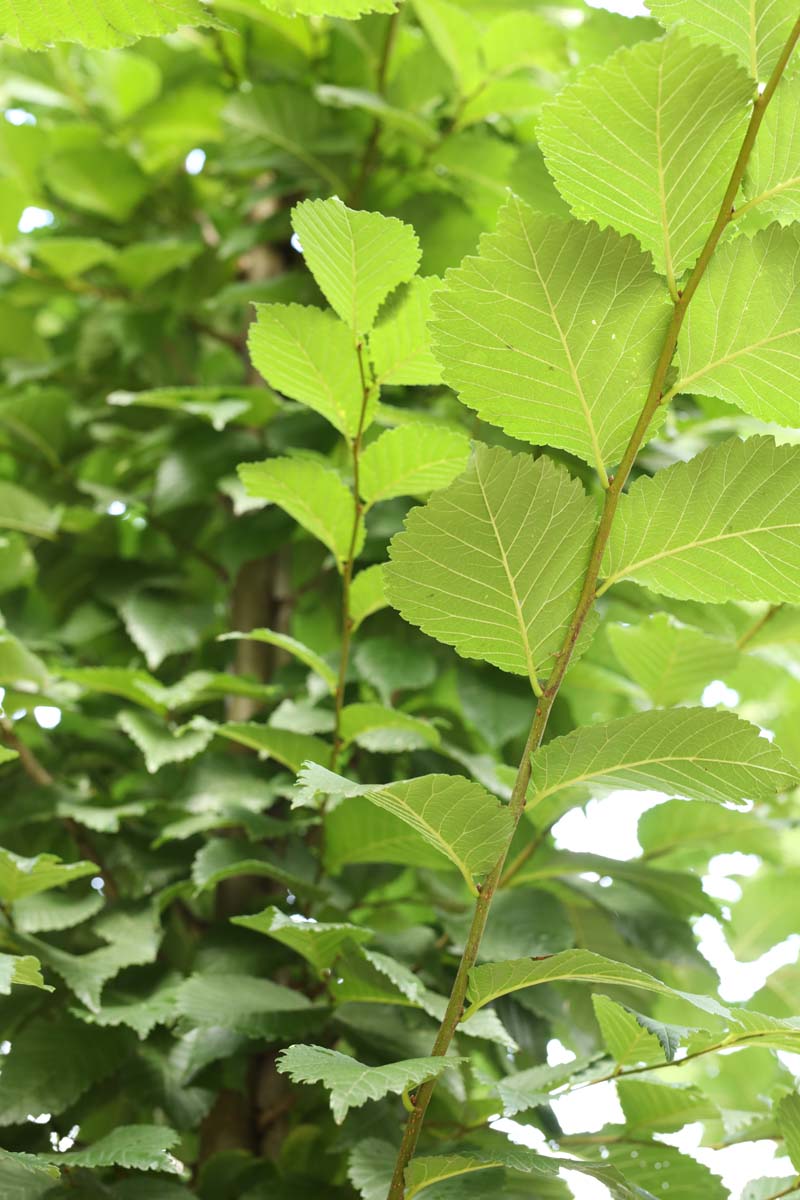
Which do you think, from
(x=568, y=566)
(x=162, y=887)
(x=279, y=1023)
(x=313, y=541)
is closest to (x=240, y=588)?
(x=313, y=541)

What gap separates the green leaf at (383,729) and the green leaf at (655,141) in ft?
0.87

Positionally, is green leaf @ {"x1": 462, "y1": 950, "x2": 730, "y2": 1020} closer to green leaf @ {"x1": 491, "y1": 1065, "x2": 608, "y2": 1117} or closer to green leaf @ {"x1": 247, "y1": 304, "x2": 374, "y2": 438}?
green leaf @ {"x1": 491, "y1": 1065, "x2": 608, "y2": 1117}

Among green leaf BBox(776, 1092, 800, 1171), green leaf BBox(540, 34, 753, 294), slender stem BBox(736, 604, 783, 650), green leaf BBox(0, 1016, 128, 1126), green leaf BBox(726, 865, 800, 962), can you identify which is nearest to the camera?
green leaf BBox(540, 34, 753, 294)

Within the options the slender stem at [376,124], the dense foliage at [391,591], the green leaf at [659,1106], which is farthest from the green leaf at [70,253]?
the green leaf at [659,1106]

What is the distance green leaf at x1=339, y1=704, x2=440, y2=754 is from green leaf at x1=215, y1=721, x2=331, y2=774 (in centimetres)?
2

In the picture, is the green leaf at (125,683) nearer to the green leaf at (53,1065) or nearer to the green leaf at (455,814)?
the green leaf at (53,1065)

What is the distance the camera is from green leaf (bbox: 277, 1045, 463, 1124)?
1.03ft

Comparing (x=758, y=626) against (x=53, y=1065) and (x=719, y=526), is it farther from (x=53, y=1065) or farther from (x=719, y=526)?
(x=53, y=1065)

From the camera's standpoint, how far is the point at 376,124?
813 millimetres

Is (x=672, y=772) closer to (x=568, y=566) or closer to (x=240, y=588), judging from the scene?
(x=568, y=566)

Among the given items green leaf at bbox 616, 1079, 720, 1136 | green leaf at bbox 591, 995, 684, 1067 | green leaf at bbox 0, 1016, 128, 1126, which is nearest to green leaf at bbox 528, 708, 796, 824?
green leaf at bbox 591, 995, 684, 1067

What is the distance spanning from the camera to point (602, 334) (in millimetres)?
332

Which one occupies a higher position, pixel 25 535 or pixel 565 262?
pixel 565 262

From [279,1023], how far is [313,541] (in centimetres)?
34
